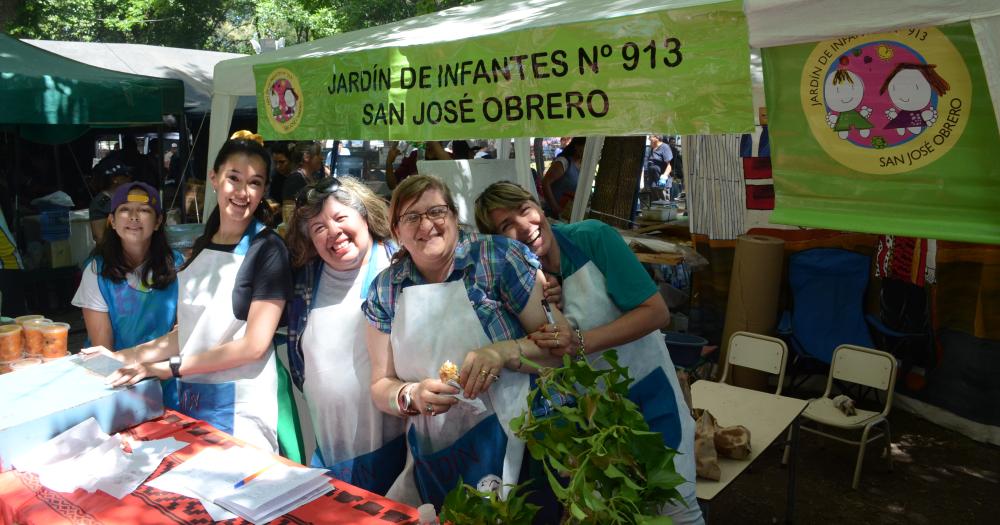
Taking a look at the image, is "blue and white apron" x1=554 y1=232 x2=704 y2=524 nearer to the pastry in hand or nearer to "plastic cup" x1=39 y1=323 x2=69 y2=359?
the pastry in hand

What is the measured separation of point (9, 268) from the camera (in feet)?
22.0

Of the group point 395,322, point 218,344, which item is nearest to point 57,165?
point 218,344

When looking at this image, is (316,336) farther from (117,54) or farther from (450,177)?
(117,54)

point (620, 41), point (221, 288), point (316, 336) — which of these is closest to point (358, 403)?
point (316, 336)

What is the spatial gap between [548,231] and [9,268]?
625 cm

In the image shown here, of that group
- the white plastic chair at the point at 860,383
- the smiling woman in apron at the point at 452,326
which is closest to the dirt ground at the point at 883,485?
the white plastic chair at the point at 860,383

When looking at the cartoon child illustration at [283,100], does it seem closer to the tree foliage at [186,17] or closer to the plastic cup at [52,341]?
the plastic cup at [52,341]

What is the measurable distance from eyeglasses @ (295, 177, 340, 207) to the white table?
1.79 meters

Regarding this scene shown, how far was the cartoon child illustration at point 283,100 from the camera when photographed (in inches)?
183

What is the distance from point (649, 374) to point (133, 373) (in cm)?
177

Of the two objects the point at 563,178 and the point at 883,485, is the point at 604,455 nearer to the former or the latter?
the point at 883,485

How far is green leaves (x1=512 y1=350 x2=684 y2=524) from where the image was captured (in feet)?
4.66

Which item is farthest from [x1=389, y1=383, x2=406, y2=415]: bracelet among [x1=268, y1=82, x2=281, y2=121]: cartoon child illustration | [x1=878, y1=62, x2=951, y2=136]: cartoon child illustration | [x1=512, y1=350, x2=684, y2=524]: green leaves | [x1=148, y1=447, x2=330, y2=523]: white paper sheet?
[x1=268, y1=82, x2=281, y2=121]: cartoon child illustration

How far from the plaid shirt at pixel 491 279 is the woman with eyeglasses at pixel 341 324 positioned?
325 mm
